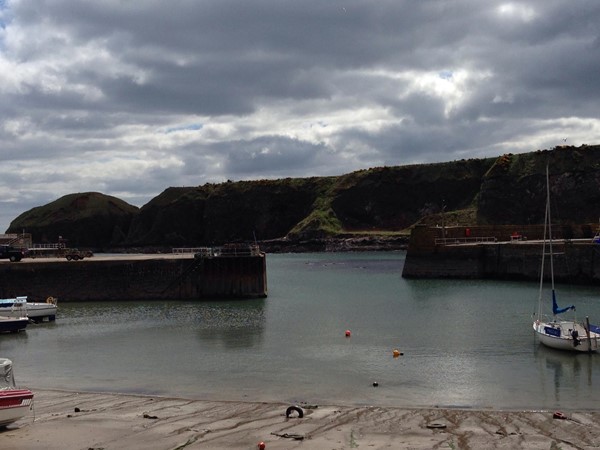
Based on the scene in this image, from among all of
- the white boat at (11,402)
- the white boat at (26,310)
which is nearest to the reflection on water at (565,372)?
the white boat at (11,402)

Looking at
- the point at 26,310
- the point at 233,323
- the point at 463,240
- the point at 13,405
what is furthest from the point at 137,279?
the point at 463,240

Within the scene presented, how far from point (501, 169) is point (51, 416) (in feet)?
508

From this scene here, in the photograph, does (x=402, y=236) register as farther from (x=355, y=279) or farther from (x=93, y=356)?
(x=93, y=356)

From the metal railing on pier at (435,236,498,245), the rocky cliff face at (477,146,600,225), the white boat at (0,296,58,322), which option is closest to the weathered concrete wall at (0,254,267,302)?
the white boat at (0,296,58,322)

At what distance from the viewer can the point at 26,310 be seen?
5275 cm

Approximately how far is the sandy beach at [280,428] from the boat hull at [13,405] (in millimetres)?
370

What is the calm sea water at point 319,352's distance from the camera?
29.7 m

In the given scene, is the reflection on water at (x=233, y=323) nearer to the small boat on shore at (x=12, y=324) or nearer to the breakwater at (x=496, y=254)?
the small boat on shore at (x=12, y=324)

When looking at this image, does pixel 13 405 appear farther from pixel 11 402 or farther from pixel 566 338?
pixel 566 338

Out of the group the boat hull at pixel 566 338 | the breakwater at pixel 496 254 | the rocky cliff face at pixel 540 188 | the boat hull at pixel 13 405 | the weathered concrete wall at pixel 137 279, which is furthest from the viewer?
the rocky cliff face at pixel 540 188

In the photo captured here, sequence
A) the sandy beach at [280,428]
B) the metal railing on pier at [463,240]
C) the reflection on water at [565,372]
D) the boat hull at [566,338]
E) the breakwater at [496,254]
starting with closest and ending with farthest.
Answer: the sandy beach at [280,428] → the reflection on water at [565,372] → the boat hull at [566,338] → the breakwater at [496,254] → the metal railing on pier at [463,240]

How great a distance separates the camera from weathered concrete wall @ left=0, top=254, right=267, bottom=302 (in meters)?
64.9

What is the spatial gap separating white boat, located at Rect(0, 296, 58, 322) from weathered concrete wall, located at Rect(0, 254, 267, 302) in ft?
36.3

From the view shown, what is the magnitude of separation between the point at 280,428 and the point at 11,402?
8954 mm
